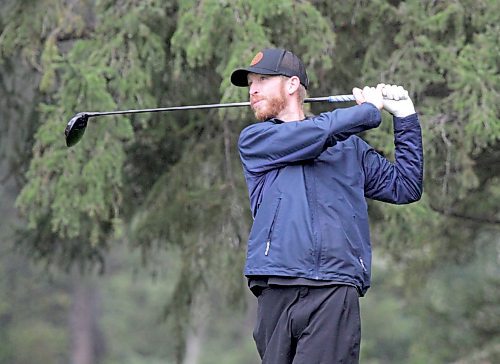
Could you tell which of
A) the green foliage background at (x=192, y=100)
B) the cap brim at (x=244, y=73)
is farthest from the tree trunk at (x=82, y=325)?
the cap brim at (x=244, y=73)

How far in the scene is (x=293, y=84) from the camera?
434 centimetres

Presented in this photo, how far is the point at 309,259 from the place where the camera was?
160 inches

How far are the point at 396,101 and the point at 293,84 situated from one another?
405 millimetres

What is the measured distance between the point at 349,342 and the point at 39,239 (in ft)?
20.3

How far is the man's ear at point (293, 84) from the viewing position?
14.2 feet

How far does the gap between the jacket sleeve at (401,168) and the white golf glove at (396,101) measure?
0.12 feet

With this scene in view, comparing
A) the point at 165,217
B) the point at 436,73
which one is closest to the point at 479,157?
the point at 436,73

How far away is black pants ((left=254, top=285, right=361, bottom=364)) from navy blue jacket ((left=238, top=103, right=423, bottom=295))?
0.26 feet

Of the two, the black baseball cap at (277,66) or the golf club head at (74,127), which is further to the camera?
the golf club head at (74,127)

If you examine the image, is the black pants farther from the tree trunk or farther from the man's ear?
the tree trunk

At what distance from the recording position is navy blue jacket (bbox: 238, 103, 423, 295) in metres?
4.07

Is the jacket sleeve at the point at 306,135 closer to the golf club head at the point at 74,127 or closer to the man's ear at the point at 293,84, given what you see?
the man's ear at the point at 293,84

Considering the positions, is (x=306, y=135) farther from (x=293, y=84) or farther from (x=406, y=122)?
(x=406, y=122)

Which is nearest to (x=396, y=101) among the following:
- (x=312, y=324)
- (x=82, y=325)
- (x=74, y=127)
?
(x=312, y=324)
